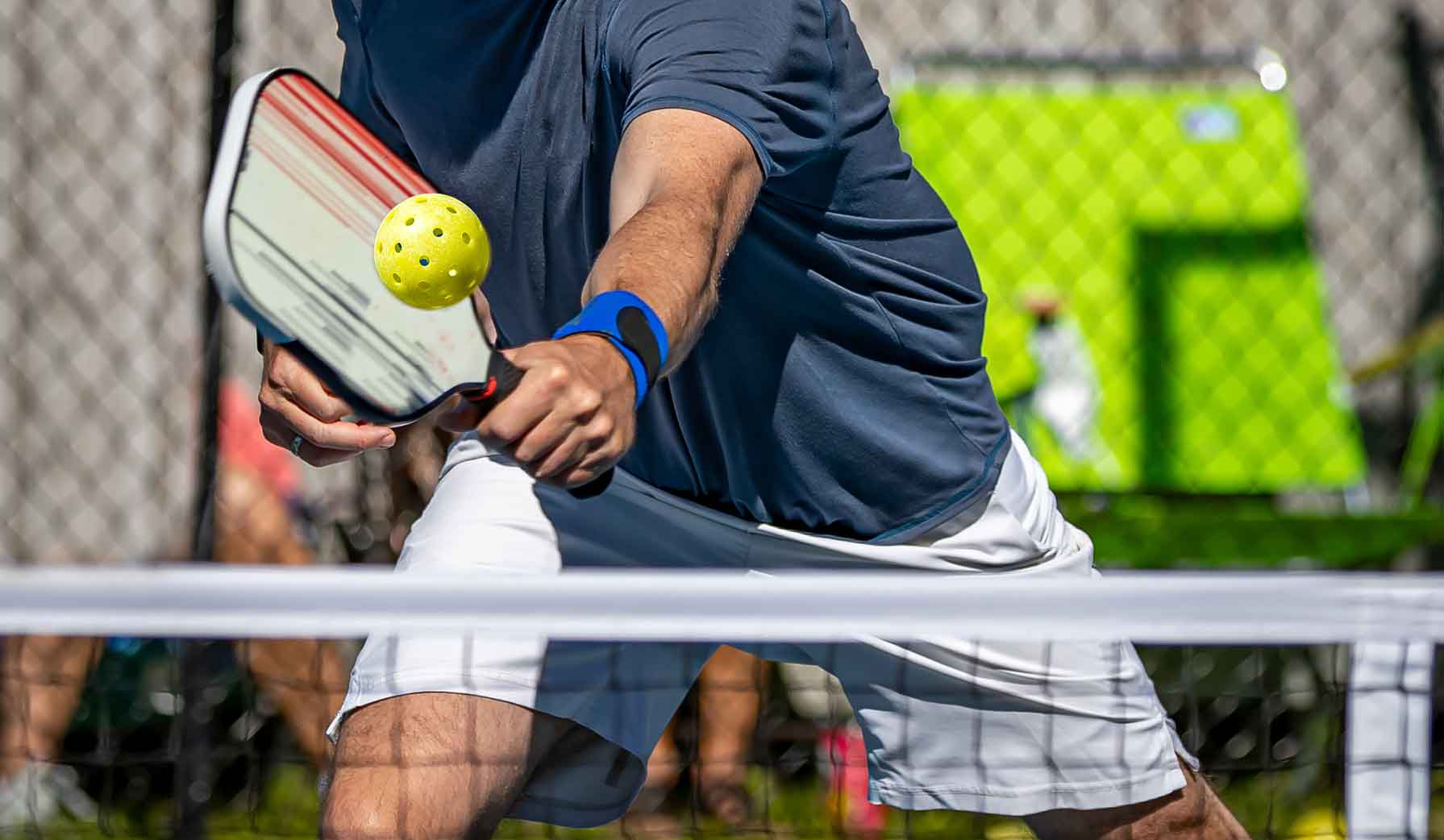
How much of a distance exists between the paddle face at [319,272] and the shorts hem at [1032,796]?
2.76 feet

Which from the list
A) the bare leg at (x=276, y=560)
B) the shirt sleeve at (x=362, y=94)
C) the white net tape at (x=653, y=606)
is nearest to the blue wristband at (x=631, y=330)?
the white net tape at (x=653, y=606)

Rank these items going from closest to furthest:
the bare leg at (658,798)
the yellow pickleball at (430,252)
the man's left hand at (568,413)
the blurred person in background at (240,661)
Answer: the man's left hand at (568,413)
the yellow pickleball at (430,252)
the bare leg at (658,798)
the blurred person in background at (240,661)

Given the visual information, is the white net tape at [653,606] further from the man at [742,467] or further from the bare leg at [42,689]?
the bare leg at [42,689]

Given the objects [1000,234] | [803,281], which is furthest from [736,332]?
[1000,234]

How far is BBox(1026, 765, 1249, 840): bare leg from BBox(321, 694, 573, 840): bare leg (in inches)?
25.0

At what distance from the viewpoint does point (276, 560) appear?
398 centimetres

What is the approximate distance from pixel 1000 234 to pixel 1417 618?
3136mm

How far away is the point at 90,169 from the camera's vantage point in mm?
4871

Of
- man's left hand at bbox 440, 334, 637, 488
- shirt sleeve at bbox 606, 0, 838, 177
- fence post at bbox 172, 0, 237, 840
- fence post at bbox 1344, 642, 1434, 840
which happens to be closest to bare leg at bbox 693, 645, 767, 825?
fence post at bbox 172, 0, 237, 840

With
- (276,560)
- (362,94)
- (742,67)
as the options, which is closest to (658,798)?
(276,560)

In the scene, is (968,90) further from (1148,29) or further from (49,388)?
(49,388)

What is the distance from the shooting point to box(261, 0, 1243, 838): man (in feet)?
5.02

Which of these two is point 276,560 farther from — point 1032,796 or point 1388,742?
point 1388,742

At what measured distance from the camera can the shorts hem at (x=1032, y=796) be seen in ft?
5.56
